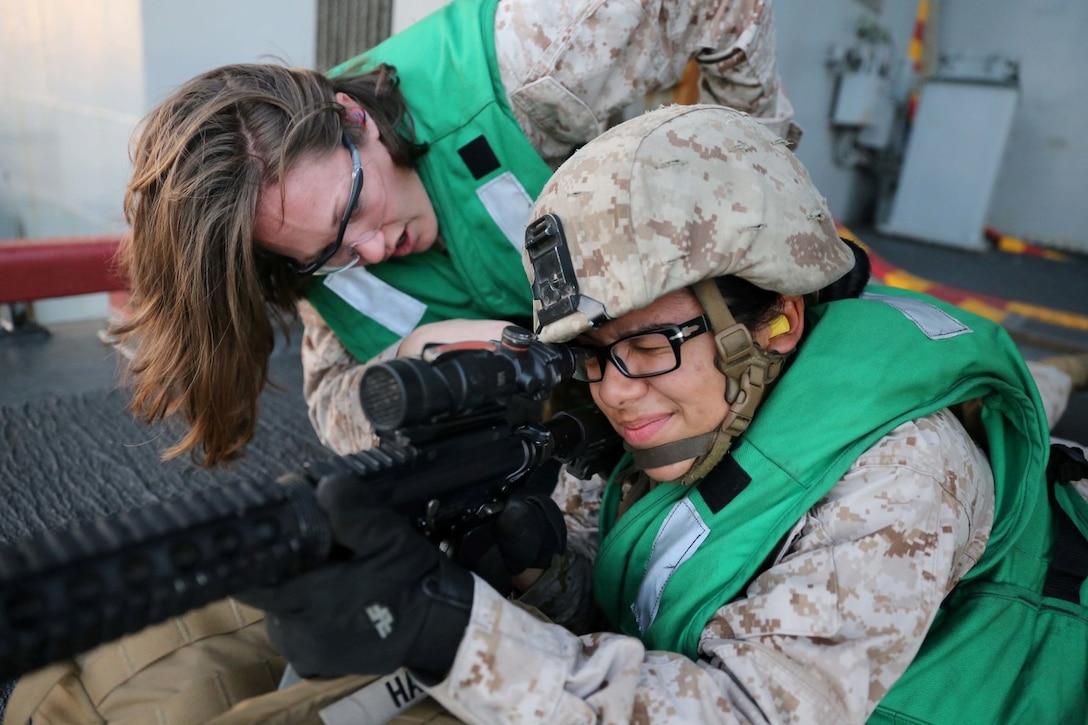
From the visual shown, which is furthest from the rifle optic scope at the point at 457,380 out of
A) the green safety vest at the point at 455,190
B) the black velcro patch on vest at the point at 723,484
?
the green safety vest at the point at 455,190

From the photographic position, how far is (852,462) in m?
1.24

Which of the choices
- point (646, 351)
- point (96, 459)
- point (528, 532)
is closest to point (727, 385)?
point (646, 351)

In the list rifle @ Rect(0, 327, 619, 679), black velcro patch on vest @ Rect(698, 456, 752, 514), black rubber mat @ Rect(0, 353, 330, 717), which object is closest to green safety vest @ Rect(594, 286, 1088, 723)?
black velcro patch on vest @ Rect(698, 456, 752, 514)

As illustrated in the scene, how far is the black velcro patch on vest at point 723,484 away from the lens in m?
1.34

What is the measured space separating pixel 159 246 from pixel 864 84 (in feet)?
20.2

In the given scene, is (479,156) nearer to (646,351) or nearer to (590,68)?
(590,68)

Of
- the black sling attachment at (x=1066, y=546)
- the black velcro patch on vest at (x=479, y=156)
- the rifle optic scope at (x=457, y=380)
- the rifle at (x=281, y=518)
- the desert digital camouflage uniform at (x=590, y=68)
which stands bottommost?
the black sling attachment at (x=1066, y=546)

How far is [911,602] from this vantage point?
43.9 inches

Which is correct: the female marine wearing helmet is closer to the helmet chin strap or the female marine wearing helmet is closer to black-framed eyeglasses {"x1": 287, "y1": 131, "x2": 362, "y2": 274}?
the helmet chin strap

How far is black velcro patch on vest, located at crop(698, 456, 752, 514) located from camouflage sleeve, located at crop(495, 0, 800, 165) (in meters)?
1.00

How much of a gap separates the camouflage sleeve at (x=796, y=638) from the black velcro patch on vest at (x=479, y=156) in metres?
1.15

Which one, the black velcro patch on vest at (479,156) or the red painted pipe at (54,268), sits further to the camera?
the red painted pipe at (54,268)

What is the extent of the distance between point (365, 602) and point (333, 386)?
4.53ft

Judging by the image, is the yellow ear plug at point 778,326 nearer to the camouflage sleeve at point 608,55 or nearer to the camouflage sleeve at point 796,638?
the camouflage sleeve at point 796,638
